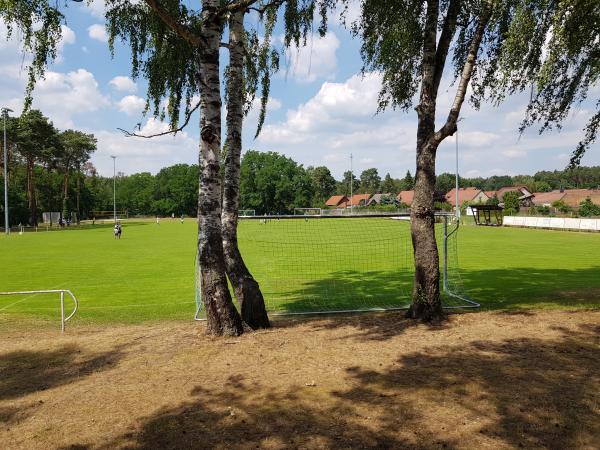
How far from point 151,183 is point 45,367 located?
115 metres

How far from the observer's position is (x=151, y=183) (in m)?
116

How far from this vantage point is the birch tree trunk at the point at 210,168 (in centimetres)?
694

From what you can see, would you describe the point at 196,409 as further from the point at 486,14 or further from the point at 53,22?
the point at 486,14

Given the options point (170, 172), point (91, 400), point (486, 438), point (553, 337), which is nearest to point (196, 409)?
point (91, 400)

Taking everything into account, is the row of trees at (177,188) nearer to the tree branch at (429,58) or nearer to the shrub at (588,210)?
the shrub at (588,210)

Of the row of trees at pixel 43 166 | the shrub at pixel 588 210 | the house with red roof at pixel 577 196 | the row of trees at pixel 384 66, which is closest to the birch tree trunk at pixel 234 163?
the row of trees at pixel 384 66

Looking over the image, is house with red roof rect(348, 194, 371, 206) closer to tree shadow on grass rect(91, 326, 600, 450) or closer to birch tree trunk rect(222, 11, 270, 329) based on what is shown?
birch tree trunk rect(222, 11, 270, 329)

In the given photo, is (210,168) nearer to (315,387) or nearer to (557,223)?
(315,387)

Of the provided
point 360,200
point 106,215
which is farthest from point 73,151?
point 360,200

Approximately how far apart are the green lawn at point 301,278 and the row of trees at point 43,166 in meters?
29.6

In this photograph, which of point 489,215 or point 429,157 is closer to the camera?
point 429,157

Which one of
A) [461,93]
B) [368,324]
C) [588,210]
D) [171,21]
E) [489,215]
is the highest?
[171,21]

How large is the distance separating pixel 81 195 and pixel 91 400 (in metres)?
81.1

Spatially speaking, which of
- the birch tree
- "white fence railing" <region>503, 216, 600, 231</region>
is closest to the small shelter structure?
"white fence railing" <region>503, 216, 600, 231</region>
